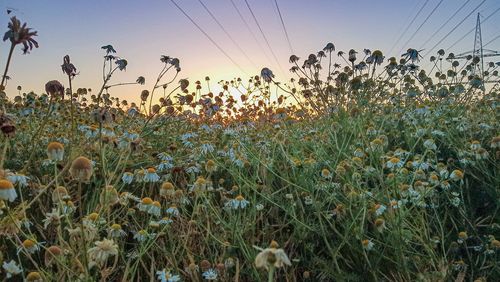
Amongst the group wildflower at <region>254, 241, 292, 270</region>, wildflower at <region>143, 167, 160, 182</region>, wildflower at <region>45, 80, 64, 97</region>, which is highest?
wildflower at <region>45, 80, 64, 97</region>

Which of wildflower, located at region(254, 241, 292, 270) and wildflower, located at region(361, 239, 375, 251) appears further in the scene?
wildflower, located at region(361, 239, 375, 251)

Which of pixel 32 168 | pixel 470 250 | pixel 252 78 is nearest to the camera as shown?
pixel 470 250

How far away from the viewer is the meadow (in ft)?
4.75

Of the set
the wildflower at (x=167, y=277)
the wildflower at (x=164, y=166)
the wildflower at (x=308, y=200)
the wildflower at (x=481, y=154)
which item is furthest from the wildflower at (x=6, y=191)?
the wildflower at (x=481, y=154)

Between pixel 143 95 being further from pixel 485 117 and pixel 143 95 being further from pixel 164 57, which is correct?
pixel 485 117

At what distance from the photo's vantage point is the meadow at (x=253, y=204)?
56.9 inches

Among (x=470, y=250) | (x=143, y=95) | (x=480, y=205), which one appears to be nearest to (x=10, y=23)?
(x=470, y=250)

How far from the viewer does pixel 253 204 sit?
2051 millimetres

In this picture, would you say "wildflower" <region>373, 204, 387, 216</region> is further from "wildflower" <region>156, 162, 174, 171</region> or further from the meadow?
"wildflower" <region>156, 162, 174, 171</region>

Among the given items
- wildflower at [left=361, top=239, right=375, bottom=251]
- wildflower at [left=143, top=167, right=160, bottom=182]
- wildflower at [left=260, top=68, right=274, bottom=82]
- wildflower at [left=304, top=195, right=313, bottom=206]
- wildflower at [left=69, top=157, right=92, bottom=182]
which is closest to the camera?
wildflower at [left=69, top=157, right=92, bottom=182]

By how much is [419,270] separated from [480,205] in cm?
102

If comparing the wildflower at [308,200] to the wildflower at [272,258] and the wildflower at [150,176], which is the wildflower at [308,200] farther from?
the wildflower at [272,258]

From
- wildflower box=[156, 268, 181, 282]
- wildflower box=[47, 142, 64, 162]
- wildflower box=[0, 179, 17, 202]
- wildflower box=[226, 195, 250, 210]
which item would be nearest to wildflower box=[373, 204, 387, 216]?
wildflower box=[226, 195, 250, 210]

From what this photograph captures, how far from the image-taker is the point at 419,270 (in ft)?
5.63
